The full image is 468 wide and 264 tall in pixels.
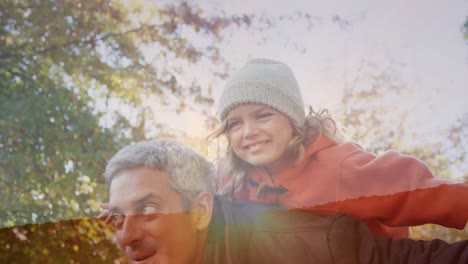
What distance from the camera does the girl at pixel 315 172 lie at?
85.2 inches

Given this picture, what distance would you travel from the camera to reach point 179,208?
2.20m

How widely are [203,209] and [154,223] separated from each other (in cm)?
18

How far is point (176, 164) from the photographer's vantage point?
2.23m

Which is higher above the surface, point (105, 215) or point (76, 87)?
point (76, 87)

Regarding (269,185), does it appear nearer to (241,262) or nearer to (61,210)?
(241,262)

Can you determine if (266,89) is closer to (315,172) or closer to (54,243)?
(315,172)

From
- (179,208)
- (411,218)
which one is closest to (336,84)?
(411,218)

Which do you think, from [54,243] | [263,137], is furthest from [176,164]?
[54,243]

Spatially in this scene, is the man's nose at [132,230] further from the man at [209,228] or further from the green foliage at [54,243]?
the green foliage at [54,243]

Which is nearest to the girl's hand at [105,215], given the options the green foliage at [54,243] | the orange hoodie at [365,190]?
the green foliage at [54,243]

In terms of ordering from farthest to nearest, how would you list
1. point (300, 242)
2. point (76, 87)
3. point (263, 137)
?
point (76, 87)
point (263, 137)
point (300, 242)

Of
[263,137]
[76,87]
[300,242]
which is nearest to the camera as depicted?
[300,242]

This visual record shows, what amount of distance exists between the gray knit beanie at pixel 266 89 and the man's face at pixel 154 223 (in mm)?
353

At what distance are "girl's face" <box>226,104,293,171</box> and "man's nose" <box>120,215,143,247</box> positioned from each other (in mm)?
427
